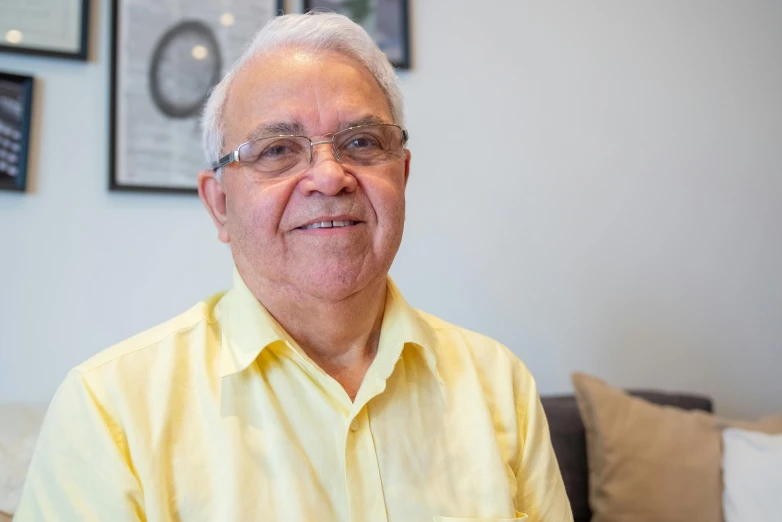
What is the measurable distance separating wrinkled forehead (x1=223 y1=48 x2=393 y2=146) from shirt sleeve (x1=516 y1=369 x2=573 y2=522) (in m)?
0.64

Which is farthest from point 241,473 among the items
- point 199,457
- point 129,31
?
point 129,31

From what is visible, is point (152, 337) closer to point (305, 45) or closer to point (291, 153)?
point (291, 153)

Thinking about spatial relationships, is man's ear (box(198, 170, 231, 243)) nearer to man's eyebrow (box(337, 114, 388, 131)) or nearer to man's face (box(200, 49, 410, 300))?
man's face (box(200, 49, 410, 300))

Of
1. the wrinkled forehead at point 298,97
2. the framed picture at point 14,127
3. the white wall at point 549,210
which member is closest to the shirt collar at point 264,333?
the wrinkled forehead at point 298,97

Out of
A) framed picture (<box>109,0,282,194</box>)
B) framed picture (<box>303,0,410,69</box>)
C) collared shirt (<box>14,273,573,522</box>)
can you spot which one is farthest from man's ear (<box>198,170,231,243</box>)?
framed picture (<box>303,0,410,69</box>)

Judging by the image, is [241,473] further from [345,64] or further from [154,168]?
[154,168]

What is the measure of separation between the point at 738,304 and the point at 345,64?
1.92 meters

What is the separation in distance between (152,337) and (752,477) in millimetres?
1553

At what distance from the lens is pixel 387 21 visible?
1.95m

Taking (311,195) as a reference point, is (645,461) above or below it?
below

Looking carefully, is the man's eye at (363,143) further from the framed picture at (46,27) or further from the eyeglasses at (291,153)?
the framed picture at (46,27)

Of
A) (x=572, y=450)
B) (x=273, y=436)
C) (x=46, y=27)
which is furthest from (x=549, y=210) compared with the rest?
(x=46, y=27)

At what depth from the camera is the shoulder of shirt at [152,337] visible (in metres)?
0.97

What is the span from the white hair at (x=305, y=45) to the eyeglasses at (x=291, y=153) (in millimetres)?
90
